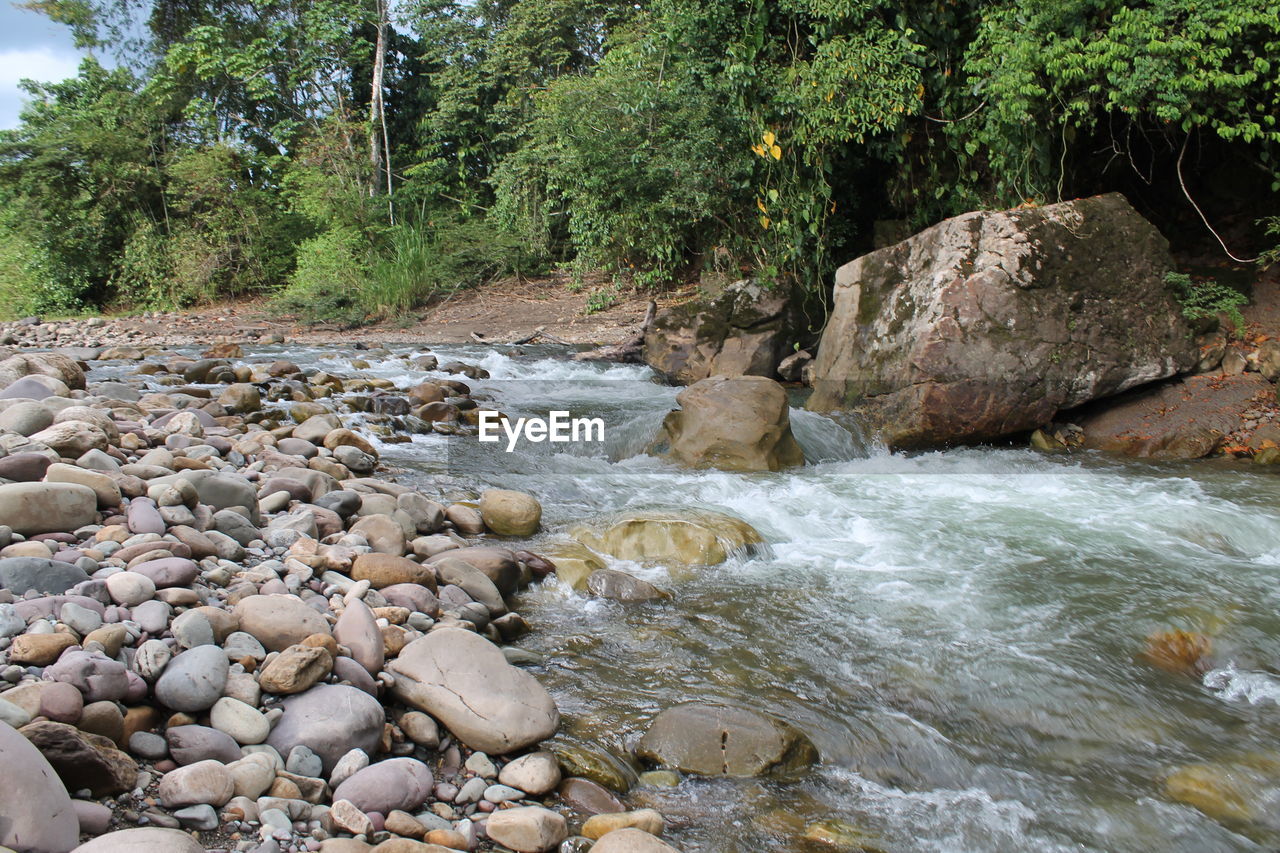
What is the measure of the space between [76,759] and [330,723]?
2.08 feet

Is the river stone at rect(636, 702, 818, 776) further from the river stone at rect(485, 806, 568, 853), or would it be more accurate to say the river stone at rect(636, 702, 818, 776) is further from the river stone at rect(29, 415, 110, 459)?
the river stone at rect(29, 415, 110, 459)

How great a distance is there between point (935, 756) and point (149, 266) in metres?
18.5

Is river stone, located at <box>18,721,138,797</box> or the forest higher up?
the forest

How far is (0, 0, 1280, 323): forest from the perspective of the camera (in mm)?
7953

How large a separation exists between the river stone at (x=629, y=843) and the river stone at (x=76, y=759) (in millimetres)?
1143

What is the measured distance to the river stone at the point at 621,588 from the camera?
13.1 ft

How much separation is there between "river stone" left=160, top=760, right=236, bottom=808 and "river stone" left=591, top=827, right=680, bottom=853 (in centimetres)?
92

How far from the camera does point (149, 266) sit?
56.8 feet

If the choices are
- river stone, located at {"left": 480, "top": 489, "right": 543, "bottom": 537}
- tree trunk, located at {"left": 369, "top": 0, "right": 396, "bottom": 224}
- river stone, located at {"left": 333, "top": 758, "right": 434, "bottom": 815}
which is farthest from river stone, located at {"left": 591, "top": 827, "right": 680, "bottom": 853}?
tree trunk, located at {"left": 369, "top": 0, "right": 396, "bottom": 224}

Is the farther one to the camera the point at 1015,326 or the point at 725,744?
the point at 1015,326

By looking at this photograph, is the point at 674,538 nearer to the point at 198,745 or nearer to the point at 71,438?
the point at 198,745

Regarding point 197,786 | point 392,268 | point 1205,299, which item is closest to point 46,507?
point 197,786

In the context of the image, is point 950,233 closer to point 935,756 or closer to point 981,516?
point 981,516

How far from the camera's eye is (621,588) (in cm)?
403
